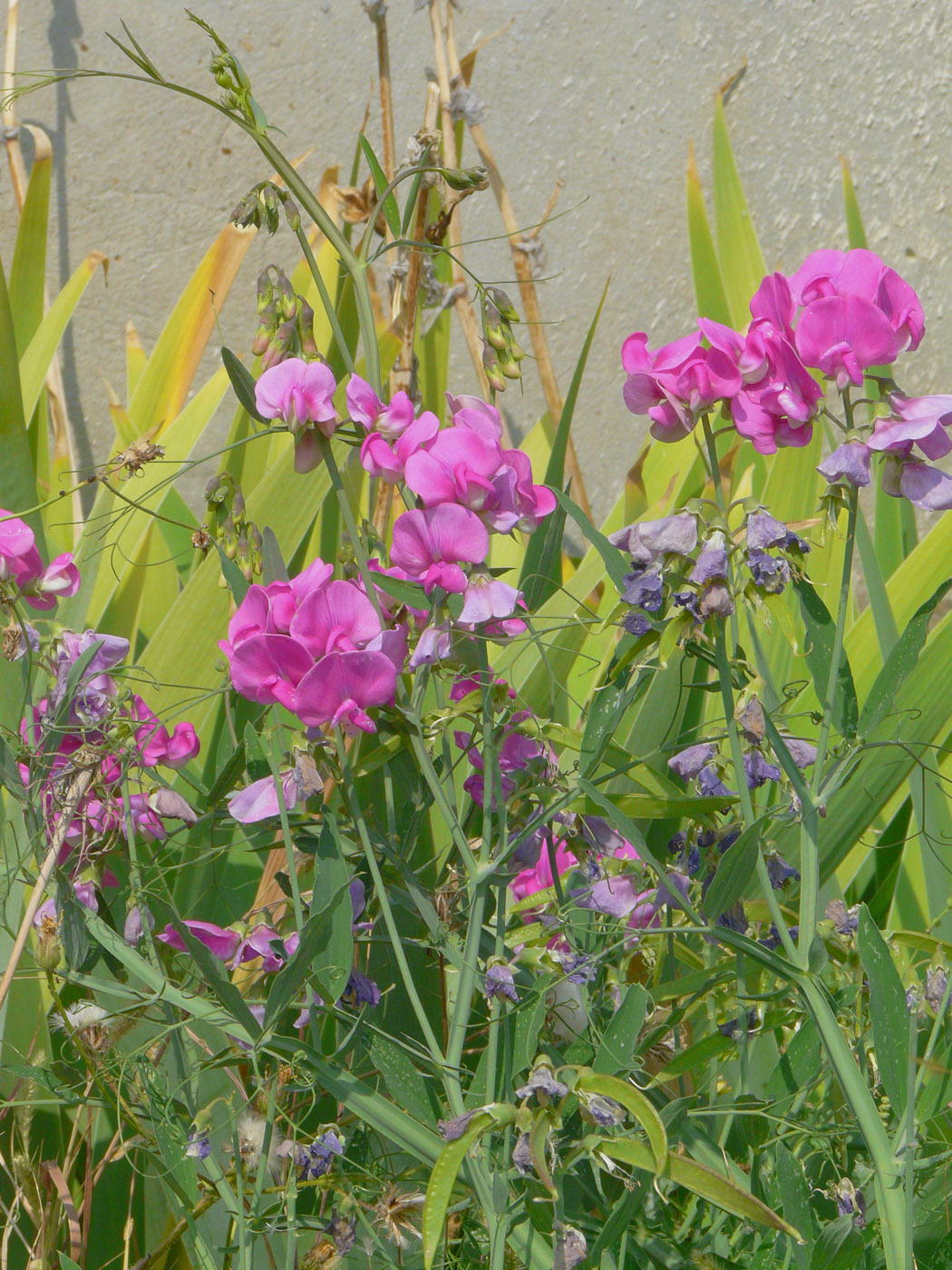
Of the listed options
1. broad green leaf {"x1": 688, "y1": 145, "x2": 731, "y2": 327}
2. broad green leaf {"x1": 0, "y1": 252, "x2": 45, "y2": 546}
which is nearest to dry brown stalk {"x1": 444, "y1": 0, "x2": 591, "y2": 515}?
broad green leaf {"x1": 688, "y1": 145, "x2": 731, "y2": 327}

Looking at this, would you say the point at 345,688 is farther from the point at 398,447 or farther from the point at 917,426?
the point at 917,426

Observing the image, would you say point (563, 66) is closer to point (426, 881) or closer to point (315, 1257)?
point (426, 881)

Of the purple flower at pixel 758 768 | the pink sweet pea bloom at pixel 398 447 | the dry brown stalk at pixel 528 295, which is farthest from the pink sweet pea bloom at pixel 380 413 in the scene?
the dry brown stalk at pixel 528 295

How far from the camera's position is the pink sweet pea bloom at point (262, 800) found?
46 cm

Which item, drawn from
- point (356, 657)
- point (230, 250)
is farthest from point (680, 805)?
point (230, 250)

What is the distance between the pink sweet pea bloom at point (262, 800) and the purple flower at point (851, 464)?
24cm

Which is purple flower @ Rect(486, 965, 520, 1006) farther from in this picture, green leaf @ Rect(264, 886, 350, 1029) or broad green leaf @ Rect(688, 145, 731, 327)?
broad green leaf @ Rect(688, 145, 731, 327)

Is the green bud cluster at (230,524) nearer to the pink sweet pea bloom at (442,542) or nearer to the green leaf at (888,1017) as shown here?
the pink sweet pea bloom at (442,542)

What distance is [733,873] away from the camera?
0.43 metres

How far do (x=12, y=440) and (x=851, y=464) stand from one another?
0.64 meters

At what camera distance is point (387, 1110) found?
45cm

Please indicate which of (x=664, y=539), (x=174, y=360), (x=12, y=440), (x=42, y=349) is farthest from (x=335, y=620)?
(x=174, y=360)

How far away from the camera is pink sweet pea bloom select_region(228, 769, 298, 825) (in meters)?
0.46

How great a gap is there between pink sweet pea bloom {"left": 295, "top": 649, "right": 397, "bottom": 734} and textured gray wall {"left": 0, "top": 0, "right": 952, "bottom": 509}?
1427 millimetres
